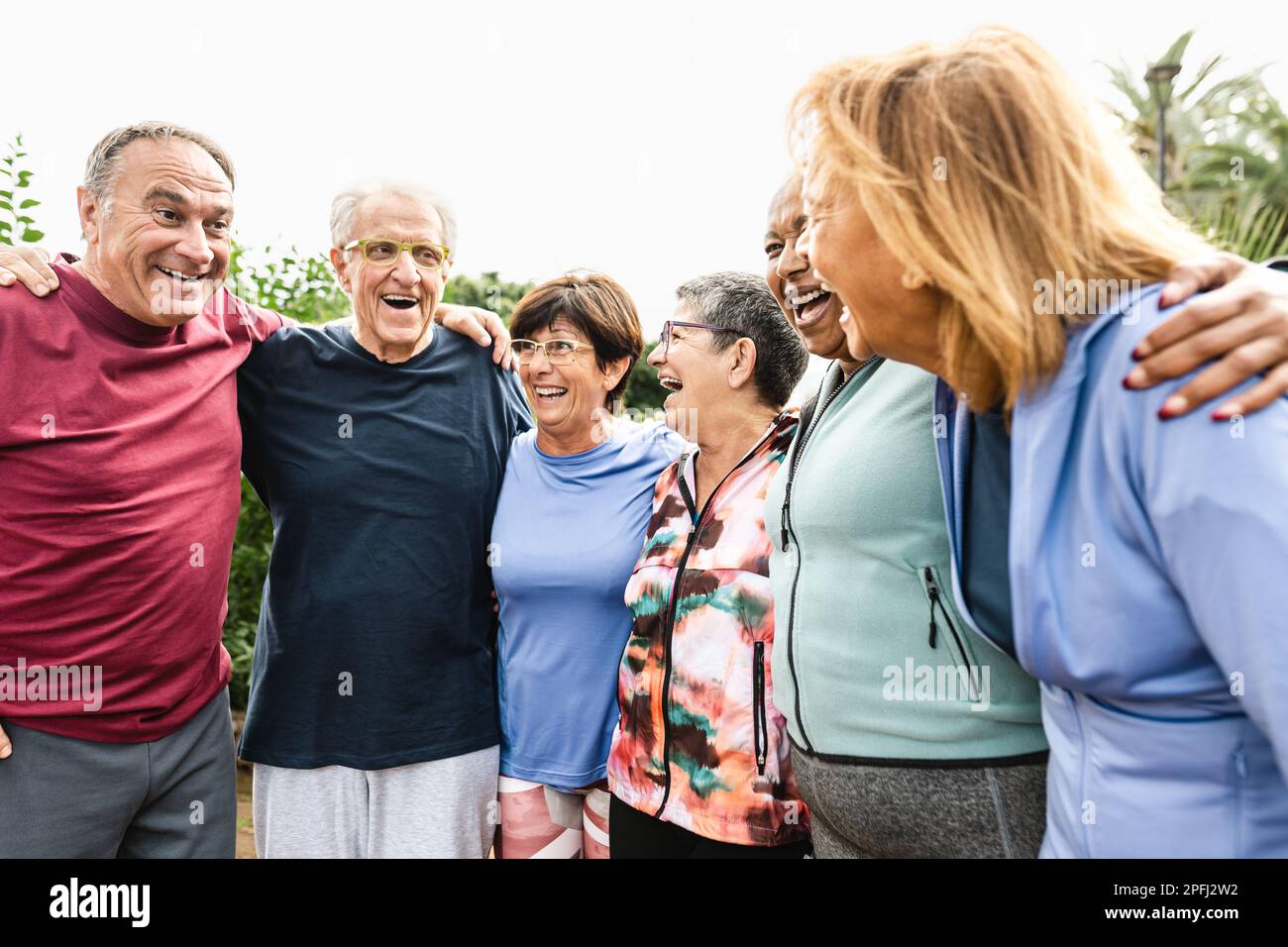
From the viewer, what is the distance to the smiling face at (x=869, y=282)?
1.75 meters

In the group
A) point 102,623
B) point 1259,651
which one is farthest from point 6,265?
point 1259,651

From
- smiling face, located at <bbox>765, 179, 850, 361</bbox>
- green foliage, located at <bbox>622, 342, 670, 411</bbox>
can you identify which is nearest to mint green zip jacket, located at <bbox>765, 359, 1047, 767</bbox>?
smiling face, located at <bbox>765, 179, 850, 361</bbox>

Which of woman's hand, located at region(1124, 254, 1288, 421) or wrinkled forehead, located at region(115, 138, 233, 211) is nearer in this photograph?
Result: woman's hand, located at region(1124, 254, 1288, 421)

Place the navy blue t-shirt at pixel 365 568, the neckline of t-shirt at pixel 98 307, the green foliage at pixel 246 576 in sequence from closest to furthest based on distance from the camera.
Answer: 1. the neckline of t-shirt at pixel 98 307
2. the navy blue t-shirt at pixel 365 568
3. the green foliage at pixel 246 576

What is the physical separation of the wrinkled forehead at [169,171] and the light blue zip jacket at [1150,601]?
8.41 ft

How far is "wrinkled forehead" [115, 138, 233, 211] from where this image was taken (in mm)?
2879

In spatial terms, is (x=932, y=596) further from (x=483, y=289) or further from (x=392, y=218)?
(x=483, y=289)

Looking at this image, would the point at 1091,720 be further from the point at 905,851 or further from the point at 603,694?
the point at 603,694

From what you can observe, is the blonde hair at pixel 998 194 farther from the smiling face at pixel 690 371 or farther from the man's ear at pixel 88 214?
the man's ear at pixel 88 214

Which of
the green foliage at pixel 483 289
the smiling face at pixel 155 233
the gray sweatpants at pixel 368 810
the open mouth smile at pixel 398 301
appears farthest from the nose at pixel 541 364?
the green foliage at pixel 483 289

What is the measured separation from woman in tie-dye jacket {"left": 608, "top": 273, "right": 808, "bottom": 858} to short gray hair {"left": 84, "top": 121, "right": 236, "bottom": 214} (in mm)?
Answer: 1697

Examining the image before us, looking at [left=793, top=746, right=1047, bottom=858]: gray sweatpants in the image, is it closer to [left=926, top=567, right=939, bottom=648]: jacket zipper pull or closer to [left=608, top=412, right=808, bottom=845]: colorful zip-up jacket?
Answer: [left=926, top=567, right=939, bottom=648]: jacket zipper pull

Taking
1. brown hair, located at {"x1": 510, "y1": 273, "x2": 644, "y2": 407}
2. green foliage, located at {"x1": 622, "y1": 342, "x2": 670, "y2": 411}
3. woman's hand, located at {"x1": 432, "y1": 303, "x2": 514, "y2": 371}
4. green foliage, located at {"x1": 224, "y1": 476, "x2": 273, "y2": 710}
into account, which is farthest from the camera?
green foliage, located at {"x1": 622, "y1": 342, "x2": 670, "y2": 411}

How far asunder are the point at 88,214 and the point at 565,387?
1.57 meters
